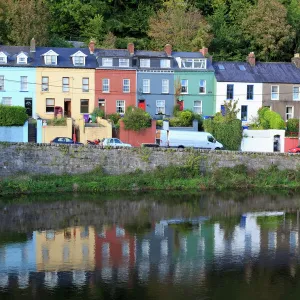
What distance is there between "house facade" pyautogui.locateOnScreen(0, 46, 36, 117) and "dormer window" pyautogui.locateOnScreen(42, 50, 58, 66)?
1.14 metres

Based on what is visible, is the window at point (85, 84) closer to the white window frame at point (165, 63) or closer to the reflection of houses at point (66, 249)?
the white window frame at point (165, 63)

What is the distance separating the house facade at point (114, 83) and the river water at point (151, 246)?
16202 millimetres

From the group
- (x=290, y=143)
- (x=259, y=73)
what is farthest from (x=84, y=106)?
(x=290, y=143)

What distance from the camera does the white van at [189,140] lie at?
2057 inches

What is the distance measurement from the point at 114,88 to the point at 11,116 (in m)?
11.1

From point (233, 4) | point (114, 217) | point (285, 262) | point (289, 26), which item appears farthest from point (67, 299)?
point (233, 4)

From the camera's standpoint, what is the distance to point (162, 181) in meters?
48.0

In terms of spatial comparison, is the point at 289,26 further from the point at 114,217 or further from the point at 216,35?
the point at 114,217

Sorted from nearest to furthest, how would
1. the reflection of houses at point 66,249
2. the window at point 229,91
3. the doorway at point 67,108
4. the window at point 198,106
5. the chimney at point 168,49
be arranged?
the reflection of houses at point 66,249 → the doorway at point 67,108 → the chimney at point 168,49 → the window at point 229,91 → the window at point 198,106

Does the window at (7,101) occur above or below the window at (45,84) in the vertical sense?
below

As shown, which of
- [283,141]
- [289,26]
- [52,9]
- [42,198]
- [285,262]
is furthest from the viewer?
[52,9]

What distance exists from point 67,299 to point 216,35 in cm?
5038

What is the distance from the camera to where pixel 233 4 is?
74625 millimetres

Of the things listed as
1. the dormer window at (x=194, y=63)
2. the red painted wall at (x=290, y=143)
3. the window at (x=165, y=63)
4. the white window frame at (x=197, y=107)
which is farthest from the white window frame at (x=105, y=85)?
the red painted wall at (x=290, y=143)
